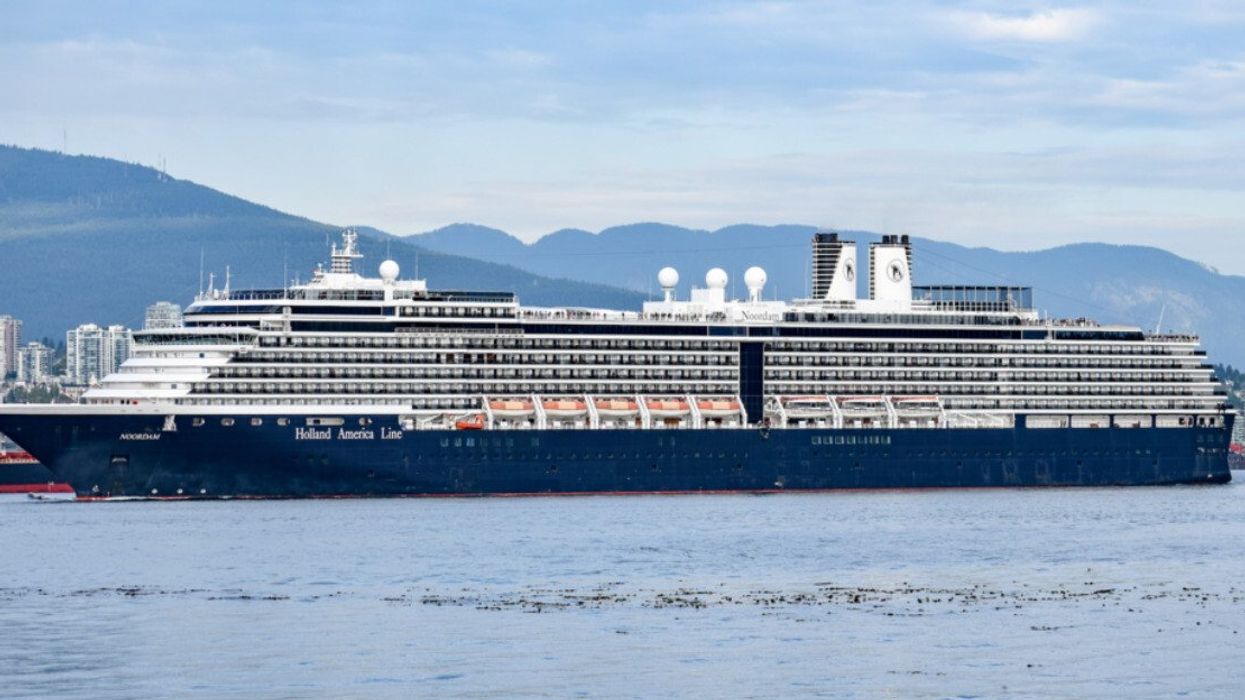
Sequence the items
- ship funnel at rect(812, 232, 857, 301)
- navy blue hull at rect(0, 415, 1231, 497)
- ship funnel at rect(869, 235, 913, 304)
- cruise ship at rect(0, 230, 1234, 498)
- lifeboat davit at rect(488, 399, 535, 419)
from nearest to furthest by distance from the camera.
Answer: navy blue hull at rect(0, 415, 1231, 497) → cruise ship at rect(0, 230, 1234, 498) → lifeboat davit at rect(488, 399, 535, 419) → ship funnel at rect(812, 232, 857, 301) → ship funnel at rect(869, 235, 913, 304)

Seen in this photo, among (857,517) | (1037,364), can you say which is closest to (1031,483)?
(1037,364)

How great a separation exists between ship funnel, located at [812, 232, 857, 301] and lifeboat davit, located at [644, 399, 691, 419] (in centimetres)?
1213

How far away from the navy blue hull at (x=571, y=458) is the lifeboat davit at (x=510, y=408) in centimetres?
146

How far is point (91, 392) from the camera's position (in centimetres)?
10056

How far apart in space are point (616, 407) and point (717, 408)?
17.8 feet

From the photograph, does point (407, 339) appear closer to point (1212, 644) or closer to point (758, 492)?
point (758, 492)

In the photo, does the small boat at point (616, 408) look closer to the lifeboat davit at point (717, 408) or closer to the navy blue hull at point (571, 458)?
the navy blue hull at point (571, 458)

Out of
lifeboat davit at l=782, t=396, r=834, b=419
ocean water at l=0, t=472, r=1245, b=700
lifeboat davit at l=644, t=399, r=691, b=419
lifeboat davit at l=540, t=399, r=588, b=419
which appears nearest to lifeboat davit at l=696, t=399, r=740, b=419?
lifeboat davit at l=644, t=399, r=691, b=419

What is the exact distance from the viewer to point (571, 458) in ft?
346

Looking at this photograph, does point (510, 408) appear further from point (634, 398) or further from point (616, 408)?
point (634, 398)

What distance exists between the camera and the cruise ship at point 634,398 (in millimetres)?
100000

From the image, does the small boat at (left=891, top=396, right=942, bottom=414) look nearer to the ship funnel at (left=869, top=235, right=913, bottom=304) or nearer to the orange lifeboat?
the ship funnel at (left=869, top=235, right=913, bottom=304)

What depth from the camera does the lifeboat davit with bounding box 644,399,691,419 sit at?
109562mm

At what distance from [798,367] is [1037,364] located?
42.9 ft
